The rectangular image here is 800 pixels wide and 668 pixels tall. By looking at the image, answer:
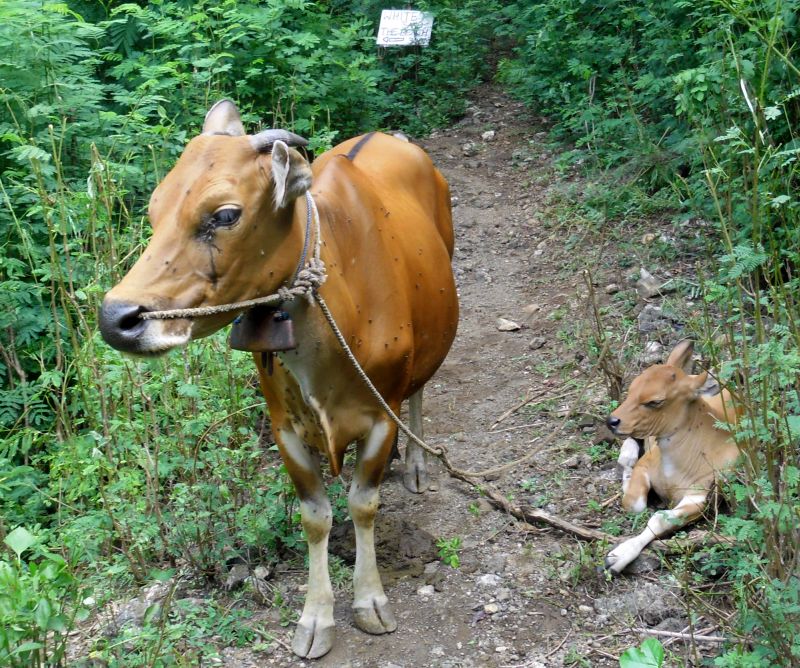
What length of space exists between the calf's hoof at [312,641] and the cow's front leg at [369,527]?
0.19 meters

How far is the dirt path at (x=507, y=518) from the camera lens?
4219mm

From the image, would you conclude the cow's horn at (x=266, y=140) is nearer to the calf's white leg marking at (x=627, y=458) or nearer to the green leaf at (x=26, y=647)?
the green leaf at (x=26, y=647)

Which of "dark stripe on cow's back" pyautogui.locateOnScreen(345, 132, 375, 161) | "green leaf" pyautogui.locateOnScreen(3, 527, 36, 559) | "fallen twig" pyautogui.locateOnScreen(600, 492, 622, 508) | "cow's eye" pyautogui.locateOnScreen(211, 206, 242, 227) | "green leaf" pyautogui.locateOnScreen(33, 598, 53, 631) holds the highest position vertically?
"cow's eye" pyautogui.locateOnScreen(211, 206, 242, 227)

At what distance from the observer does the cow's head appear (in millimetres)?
3137

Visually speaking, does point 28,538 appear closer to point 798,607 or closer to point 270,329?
point 270,329

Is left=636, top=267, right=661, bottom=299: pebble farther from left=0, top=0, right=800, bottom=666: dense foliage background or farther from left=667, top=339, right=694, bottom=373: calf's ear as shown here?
left=667, top=339, right=694, bottom=373: calf's ear

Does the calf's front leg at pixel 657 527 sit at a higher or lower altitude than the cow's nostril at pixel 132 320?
lower

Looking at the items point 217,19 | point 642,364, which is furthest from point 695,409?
point 217,19

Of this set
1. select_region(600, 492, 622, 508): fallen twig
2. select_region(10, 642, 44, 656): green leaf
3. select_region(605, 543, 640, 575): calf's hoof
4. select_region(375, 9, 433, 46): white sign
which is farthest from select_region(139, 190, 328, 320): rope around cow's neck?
select_region(375, 9, 433, 46): white sign

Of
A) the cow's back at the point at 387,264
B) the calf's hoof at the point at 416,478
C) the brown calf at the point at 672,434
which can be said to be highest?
the cow's back at the point at 387,264

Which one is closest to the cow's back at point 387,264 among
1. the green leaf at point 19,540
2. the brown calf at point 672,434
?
the brown calf at point 672,434

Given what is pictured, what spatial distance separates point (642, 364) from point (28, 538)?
13.0 ft

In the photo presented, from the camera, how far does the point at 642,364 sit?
6.09m

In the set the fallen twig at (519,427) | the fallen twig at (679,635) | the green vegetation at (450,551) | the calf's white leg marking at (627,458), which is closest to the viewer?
the fallen twig at (679,635)
